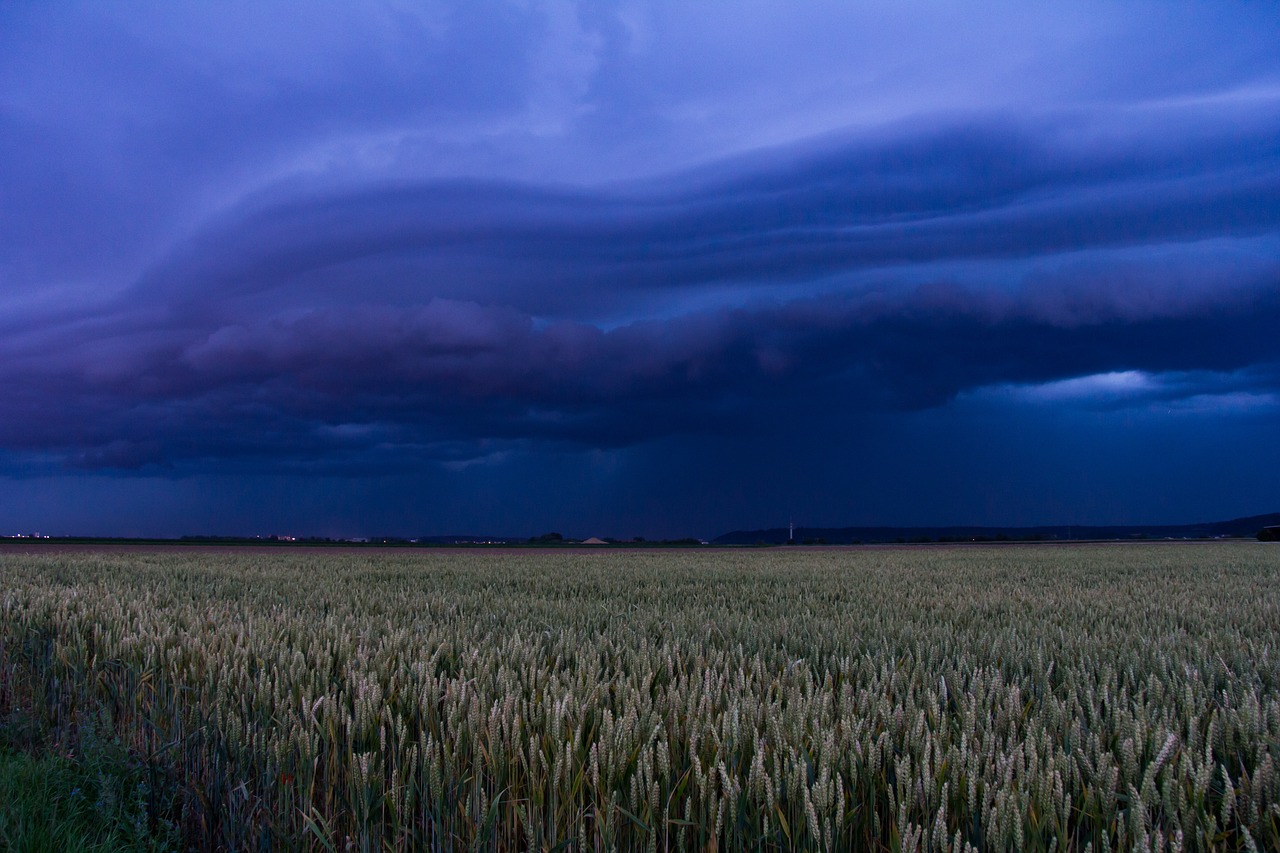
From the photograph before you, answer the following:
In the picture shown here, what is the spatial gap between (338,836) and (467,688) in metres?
0.84

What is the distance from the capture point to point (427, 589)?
12.3 meters

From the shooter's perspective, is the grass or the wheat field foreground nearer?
the wheat field foreground

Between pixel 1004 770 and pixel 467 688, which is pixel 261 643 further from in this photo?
pixel 1004 770

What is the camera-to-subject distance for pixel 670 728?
10.8 feet

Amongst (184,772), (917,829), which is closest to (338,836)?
(184,772)

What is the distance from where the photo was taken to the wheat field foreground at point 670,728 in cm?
272

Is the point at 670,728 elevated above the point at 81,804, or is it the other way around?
the point at 670,728

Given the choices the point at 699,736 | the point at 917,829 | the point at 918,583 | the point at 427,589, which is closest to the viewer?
the point at 917,829

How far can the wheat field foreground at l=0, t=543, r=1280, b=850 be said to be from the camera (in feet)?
8.91

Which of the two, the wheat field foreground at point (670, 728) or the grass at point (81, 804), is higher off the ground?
the wheat field foreground at point (670, 728)

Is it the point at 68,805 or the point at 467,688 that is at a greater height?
the point at 467,688

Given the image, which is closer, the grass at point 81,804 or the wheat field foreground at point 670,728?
the wheat field foreground at point 670,728

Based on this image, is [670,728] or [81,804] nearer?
[670,728]

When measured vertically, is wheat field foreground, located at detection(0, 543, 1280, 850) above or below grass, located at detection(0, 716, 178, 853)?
above
